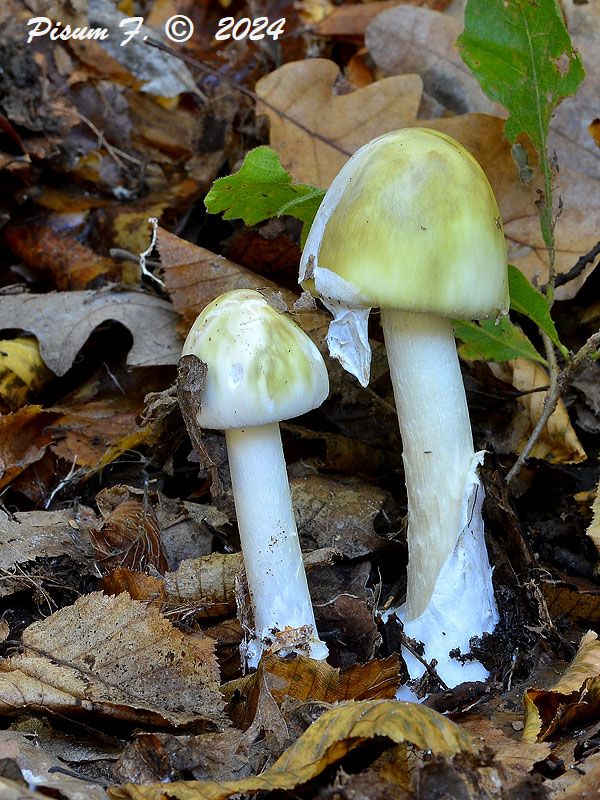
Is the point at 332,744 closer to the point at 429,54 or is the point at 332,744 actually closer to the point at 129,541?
the point at 129,541

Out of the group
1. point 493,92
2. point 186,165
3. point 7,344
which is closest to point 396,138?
point 493,92

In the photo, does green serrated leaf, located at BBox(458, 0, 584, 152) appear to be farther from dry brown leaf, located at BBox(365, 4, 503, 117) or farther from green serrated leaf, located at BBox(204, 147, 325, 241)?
dry brown leaf, located at BBox(365, 4, 503, 117)

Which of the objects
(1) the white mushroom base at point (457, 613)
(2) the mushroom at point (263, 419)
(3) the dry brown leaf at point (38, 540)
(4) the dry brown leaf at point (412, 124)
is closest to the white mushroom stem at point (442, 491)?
(1) the white mushroom base at point (457, 613)

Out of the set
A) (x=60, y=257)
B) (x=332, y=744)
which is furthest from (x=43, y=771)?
(x=60, y=257)

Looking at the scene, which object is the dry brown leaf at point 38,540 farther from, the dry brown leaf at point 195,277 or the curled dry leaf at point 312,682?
the dry brown leaf at point 195,277

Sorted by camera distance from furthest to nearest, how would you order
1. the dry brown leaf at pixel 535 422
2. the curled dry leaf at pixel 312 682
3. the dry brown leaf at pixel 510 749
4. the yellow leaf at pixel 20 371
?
the yellow leaf at pixel 20 371 → the dry brown leaf at pixel 535 422 → the curled dry leaf at pixel 312 682 → the dry brown leaf at pixel 510 749

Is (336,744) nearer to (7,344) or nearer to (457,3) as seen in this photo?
(7,344)
